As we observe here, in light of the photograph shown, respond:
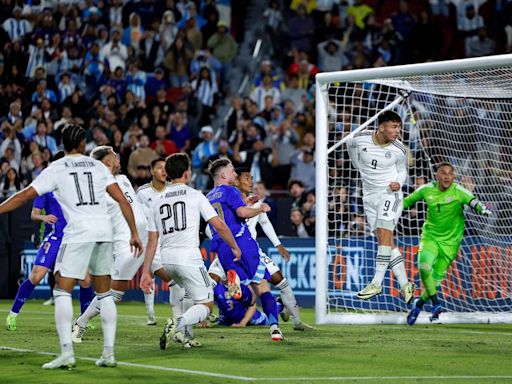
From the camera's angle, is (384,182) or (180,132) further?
(180,132)

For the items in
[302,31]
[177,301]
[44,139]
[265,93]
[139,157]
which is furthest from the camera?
[302,31]

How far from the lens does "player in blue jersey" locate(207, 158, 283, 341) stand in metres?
12.0

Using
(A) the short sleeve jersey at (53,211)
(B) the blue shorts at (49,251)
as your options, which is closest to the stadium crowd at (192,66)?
(A) the short sleeve jersey at (53,211)

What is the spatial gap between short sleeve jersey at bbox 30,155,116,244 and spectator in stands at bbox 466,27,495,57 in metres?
15.6

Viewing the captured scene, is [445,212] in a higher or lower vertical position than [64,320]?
higher

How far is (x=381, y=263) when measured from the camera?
14453mm

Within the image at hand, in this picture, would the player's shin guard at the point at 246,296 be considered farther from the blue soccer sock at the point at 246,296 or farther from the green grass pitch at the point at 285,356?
the green grass pitch at the point at 285,356

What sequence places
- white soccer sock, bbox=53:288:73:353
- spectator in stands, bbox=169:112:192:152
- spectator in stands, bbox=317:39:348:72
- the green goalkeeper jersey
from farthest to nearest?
spectator in stands, bbox=317:39:348:72 < spectator in stands, bbox=169:112:192:152 < the green goalkeeper jersey < white soccer sock, bbox=53:288:73:353

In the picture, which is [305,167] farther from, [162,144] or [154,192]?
[154,192]

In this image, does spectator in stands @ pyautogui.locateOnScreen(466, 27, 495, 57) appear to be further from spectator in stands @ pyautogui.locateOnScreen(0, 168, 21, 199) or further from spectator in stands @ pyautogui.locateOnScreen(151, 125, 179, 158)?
spectator in stands @ pyautogui.locateOnScreen(0, 168, 21, 199)

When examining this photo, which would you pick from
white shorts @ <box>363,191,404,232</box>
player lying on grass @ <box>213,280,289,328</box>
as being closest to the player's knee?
white shorts @ <box>363,191,404,232</box>

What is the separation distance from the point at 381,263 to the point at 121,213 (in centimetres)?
334

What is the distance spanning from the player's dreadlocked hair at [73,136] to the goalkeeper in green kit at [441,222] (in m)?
6.29

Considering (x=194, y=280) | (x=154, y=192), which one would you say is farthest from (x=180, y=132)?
(x=194, y=280)
